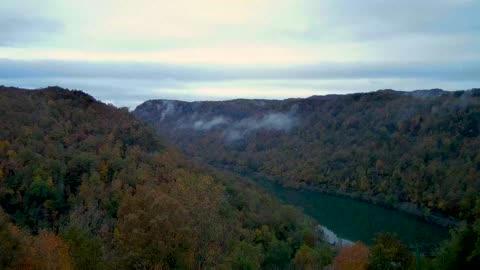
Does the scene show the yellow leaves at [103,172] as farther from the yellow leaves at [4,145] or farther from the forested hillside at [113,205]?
the yellow leaves at [4,145]

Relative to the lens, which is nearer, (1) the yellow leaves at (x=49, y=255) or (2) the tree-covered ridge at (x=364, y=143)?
(1) the yellow leaves at (x=49, y=255)

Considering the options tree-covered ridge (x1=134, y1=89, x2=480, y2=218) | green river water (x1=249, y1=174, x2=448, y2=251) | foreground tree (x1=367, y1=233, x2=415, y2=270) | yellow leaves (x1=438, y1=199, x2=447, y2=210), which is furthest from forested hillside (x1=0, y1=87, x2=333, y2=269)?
yellow leaves (x1=438, y1=199, x2=447, y2=210)

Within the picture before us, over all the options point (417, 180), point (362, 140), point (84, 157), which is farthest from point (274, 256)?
point (362, 140)

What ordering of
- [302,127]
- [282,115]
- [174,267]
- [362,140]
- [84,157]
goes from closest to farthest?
[174,267] < [84,157] < [362,140] < [302,127] < [282,115]

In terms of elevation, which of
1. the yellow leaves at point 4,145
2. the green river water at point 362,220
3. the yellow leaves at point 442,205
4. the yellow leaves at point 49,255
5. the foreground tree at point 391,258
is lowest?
the green river water at point 362,220

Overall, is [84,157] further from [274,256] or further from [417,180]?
[417,180]

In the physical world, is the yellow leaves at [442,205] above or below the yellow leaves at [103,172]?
below

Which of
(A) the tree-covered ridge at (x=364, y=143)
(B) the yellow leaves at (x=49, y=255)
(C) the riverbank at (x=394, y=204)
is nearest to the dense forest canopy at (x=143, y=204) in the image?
(B) the yellow leaves at (x=49, y=255)
